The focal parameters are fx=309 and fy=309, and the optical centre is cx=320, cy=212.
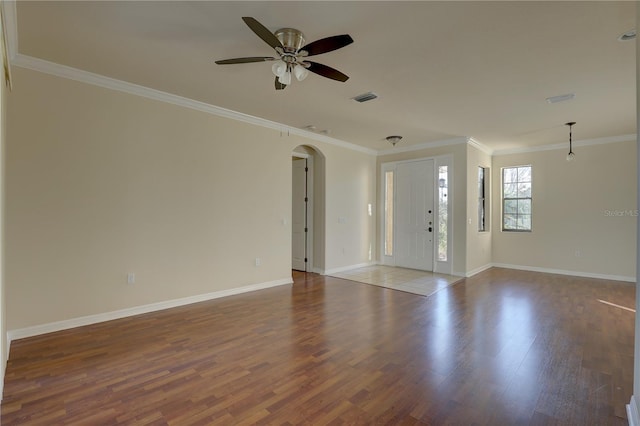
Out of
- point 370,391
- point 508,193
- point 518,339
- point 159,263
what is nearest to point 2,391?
point 159,263

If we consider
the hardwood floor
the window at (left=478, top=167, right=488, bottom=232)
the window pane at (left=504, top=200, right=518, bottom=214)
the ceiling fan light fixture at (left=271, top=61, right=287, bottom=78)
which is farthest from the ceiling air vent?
the window pane at (left=504, top=200, right=518, bottom=214)

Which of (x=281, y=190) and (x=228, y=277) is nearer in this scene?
(x=228, y=277)

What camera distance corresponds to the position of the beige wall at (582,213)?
5879 mm

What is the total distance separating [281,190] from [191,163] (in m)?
1.60

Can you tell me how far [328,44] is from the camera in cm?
227

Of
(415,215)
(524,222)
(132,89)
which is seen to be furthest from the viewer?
(524,222)

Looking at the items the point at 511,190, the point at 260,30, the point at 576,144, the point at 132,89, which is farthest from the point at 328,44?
the point at 511,190

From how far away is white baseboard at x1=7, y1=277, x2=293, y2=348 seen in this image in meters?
3.04

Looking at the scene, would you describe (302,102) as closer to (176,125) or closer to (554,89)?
(176,125)

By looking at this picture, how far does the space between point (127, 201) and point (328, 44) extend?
2.95 m

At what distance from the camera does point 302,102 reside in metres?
4.20

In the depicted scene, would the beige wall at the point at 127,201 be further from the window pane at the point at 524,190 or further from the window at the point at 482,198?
the window pane at the point at 524,190

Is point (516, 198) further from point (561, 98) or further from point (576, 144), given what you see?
point (561, 98)

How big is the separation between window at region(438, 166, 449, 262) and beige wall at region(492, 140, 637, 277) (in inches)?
75.1
